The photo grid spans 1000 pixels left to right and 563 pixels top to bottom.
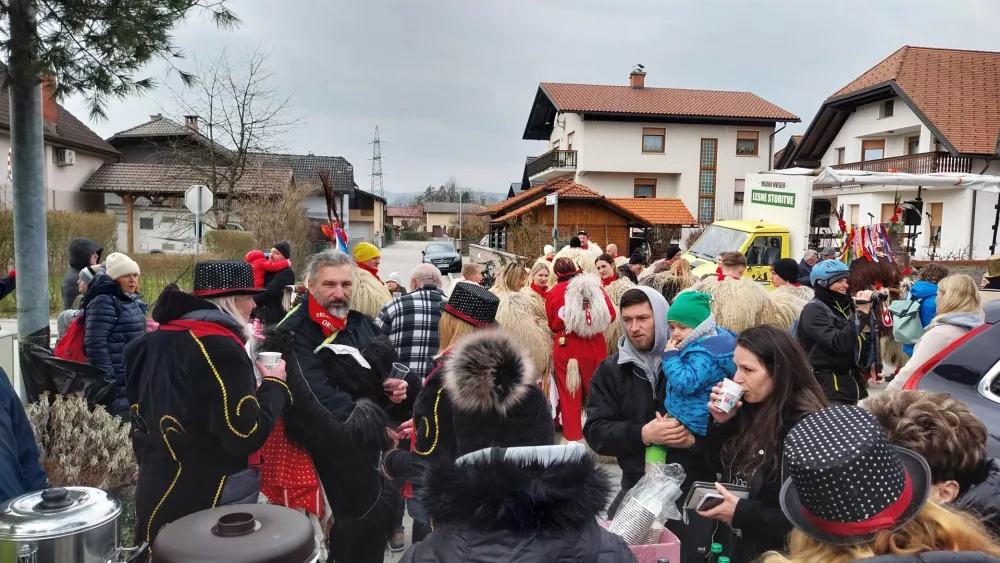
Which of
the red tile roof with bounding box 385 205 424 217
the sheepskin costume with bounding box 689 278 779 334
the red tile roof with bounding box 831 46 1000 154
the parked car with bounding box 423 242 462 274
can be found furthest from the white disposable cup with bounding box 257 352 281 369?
the red tile roof with bounding box 385 205 424 217

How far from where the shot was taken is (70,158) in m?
33.3

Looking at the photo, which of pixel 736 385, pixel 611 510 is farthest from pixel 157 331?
pixel 736 385

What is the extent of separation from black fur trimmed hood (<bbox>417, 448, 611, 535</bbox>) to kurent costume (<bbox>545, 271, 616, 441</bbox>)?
4651 millimetres

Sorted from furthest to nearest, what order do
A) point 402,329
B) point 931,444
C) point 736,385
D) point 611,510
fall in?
point 402,329
point 611,510
point 736,385
point 931,444

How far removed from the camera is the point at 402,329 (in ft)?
17.0

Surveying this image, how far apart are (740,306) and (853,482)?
15.5 ft

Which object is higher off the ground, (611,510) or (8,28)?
(8,28)

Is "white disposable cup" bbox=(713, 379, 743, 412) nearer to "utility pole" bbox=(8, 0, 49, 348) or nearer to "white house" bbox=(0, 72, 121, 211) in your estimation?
"utility pole" bbox=(8, 0, 49, 348)

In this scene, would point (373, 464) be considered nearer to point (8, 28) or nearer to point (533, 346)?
point (533, 346)

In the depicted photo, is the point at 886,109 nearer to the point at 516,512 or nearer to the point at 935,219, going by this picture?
the point at 935,219

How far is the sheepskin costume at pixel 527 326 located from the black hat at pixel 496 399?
372 cm

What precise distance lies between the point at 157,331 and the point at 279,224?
58.7 feet

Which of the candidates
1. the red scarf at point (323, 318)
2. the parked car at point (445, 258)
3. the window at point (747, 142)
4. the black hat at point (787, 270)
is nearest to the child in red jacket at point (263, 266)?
the red scarf at point (323, 318)

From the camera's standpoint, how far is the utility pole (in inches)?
197
